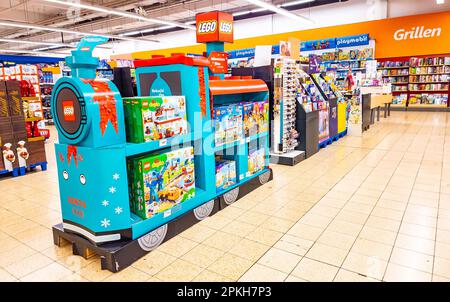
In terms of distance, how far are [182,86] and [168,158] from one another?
0.75 meters

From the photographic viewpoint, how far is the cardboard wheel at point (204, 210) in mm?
3157

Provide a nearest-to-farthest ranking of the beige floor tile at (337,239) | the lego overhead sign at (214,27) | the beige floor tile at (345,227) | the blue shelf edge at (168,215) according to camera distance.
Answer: the blue shelf edge at (168,215) < the beige floor tile at (337,239) < the beige floor tile at (345,227) < the lego overhead sign at (214,27)

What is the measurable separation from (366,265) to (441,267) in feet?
1.71

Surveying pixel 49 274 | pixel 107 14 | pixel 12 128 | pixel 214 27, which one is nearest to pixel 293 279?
pixel 49 274

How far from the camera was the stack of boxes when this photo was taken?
5.10 metres

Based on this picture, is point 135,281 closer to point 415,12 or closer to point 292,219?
point 292,219

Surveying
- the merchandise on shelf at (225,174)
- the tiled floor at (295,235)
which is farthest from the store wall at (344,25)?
the merchandise on shelf at (225,174)

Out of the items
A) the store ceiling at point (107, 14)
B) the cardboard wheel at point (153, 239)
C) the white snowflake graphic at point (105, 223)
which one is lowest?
the cardboard wheel at point (153, 239)

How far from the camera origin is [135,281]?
2.24 metres

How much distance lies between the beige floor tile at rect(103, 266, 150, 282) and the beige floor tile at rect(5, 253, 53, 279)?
0.64 metres

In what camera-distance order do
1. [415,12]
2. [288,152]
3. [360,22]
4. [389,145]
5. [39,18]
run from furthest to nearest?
1. [39,18]
2. [360,22]
3. [415,12]
4. [389,145]
5. [288,152]

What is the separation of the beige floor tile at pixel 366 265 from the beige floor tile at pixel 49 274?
2079 millimetres

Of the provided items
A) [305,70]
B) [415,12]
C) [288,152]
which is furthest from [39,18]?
[415,12]

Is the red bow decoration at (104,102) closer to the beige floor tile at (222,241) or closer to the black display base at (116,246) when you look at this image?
the black display base at (116,246)
